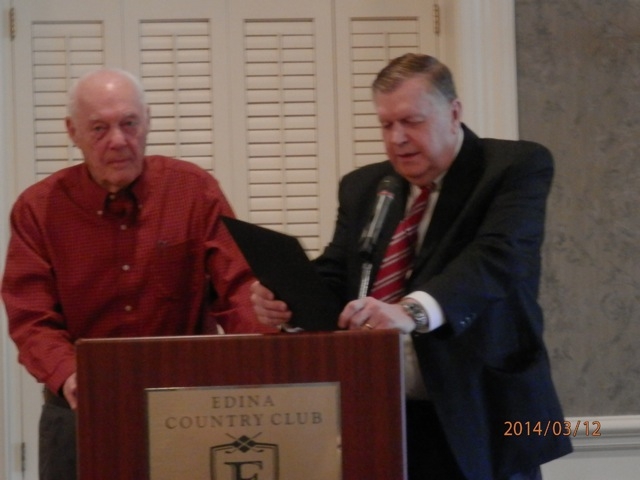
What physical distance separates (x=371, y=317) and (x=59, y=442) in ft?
3.14

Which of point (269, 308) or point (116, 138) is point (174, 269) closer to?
point (116, 138)

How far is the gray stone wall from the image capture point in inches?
128

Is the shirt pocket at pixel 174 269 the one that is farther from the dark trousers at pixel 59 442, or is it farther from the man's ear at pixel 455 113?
the man's ear at pixel 455 113

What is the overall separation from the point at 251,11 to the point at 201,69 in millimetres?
274

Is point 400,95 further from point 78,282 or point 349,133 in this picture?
point 349,133

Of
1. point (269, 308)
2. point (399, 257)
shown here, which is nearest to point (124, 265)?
point (269, 308)

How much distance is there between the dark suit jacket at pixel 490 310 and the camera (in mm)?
1787

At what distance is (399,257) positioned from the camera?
1932mm

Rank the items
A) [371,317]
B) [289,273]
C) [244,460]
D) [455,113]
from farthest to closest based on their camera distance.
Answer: [455,113], [289,273], [371,317], [244,460]

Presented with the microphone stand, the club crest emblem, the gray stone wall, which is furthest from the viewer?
the gray stone wall

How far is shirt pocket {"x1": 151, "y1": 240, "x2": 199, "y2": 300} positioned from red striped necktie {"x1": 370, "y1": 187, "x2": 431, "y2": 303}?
53cm

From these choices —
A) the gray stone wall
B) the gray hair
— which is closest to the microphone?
the gray hair

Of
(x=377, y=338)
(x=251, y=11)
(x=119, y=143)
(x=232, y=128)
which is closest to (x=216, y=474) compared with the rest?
(x=377, y=338)
